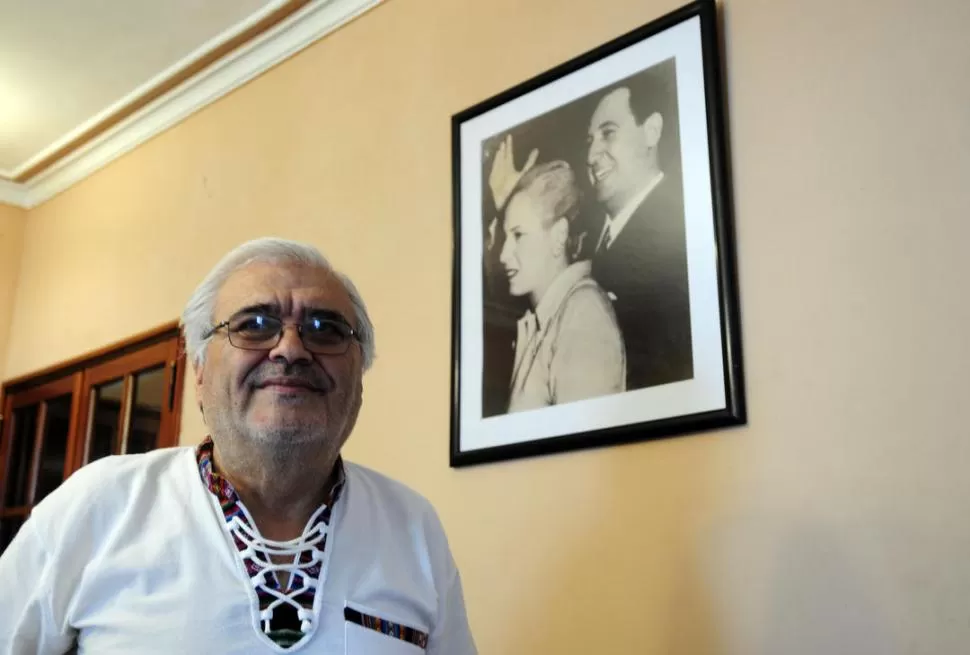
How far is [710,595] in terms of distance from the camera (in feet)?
4.71

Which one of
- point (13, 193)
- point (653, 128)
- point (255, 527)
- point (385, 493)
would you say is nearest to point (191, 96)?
point (13, 193)

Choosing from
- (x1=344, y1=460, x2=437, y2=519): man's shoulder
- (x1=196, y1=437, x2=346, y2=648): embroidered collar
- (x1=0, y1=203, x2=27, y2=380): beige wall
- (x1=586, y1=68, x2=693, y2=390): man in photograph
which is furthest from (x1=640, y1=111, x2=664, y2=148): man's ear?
(x1=0, y1=203, x2=27, y2=380): beige wall

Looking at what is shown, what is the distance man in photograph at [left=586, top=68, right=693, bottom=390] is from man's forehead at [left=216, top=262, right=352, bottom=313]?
1.86ft

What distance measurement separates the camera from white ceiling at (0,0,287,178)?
8.68ft

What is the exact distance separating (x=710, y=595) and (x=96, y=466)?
93cm

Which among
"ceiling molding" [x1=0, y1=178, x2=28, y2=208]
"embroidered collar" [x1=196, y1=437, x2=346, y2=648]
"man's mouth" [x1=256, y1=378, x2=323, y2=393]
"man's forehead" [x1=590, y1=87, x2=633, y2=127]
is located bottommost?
"embroidered collar" [x1=196, y1=437, x2=346, y2=648]

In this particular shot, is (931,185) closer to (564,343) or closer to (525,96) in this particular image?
(564,343)

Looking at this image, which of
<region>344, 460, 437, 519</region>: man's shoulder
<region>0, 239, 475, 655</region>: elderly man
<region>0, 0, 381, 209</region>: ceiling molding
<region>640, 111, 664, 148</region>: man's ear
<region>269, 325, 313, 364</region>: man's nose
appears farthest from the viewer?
<region>0, 0, 381, 209</region>: ceiling molding

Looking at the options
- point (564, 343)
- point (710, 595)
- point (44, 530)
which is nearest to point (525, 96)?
point (564, 343)

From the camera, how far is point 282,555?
115 cm

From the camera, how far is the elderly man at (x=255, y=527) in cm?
105

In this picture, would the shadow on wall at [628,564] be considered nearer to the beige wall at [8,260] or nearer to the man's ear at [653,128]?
the man's ear at [653,128]

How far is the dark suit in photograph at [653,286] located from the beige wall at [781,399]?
0.11 m

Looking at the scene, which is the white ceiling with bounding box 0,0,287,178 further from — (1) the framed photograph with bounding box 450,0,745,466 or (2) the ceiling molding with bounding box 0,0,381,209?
(1) the framed photograph with bounding box 450,0,745,466
